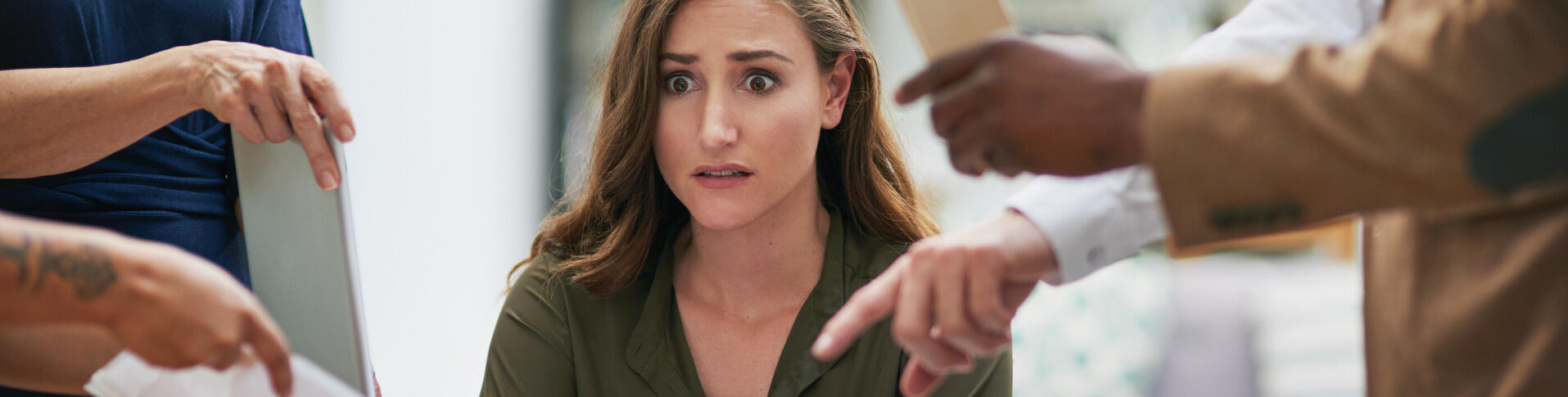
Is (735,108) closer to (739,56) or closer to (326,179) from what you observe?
(739,56)

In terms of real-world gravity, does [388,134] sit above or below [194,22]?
below

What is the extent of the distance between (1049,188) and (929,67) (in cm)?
31

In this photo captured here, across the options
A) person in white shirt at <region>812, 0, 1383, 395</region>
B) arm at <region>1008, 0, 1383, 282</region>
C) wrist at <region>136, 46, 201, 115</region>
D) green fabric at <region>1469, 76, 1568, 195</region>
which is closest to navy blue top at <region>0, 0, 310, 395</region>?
wrist at <region>136, 46, 201, 115</region>

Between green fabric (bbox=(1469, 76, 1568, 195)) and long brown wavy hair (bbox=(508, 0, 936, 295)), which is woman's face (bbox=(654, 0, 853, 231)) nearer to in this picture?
long brown wavy hair (bbox=(508, 0, 936, 295))

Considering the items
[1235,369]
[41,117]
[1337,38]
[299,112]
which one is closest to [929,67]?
[1337,38]

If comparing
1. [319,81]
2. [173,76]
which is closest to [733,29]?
[319,81]

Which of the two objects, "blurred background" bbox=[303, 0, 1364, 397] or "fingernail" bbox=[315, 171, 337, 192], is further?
"blurred background" bbox=[303, 0, 1364, 397]

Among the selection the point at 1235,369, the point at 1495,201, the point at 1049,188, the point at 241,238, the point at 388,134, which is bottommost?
the point at 1235,369

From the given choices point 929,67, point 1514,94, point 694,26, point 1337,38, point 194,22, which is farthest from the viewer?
point 694,26

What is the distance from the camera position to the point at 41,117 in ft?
4.11

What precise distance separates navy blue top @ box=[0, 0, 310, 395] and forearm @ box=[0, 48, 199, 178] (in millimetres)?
109

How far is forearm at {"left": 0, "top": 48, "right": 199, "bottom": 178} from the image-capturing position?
121 centimetres

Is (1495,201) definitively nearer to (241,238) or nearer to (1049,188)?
(1049,188)

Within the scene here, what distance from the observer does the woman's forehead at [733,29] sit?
161 centimetres
